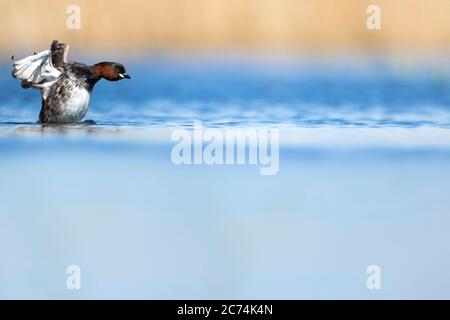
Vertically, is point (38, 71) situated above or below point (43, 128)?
above

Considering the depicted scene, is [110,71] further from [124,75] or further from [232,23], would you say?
[232,23]

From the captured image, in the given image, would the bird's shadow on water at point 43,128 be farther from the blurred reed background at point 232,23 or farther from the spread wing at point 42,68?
the blurred reed background at point 232,23

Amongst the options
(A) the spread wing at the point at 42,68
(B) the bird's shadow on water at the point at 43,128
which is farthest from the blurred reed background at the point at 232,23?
(B) the bird's shadow on water at the point at 43,128

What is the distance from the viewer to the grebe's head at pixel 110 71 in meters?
4.40

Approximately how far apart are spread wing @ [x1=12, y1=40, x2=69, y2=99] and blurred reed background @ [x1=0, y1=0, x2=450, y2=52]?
0.07m

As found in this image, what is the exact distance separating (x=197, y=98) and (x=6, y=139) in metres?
0.90

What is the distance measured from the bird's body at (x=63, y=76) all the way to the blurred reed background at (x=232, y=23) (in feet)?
0.33

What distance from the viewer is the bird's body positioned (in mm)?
4398

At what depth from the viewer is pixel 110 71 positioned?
4.40 meters

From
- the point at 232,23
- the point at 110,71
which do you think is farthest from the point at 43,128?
the point at 232,23

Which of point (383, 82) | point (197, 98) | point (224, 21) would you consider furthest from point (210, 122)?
point (383, 82)

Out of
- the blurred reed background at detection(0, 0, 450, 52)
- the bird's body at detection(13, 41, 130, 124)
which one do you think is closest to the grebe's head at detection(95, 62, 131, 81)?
the bird's body at detection(13, 41, 130, 124)

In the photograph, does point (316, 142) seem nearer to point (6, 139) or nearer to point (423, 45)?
point (423, 45)

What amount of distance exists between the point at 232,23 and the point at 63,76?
2.70 feet
